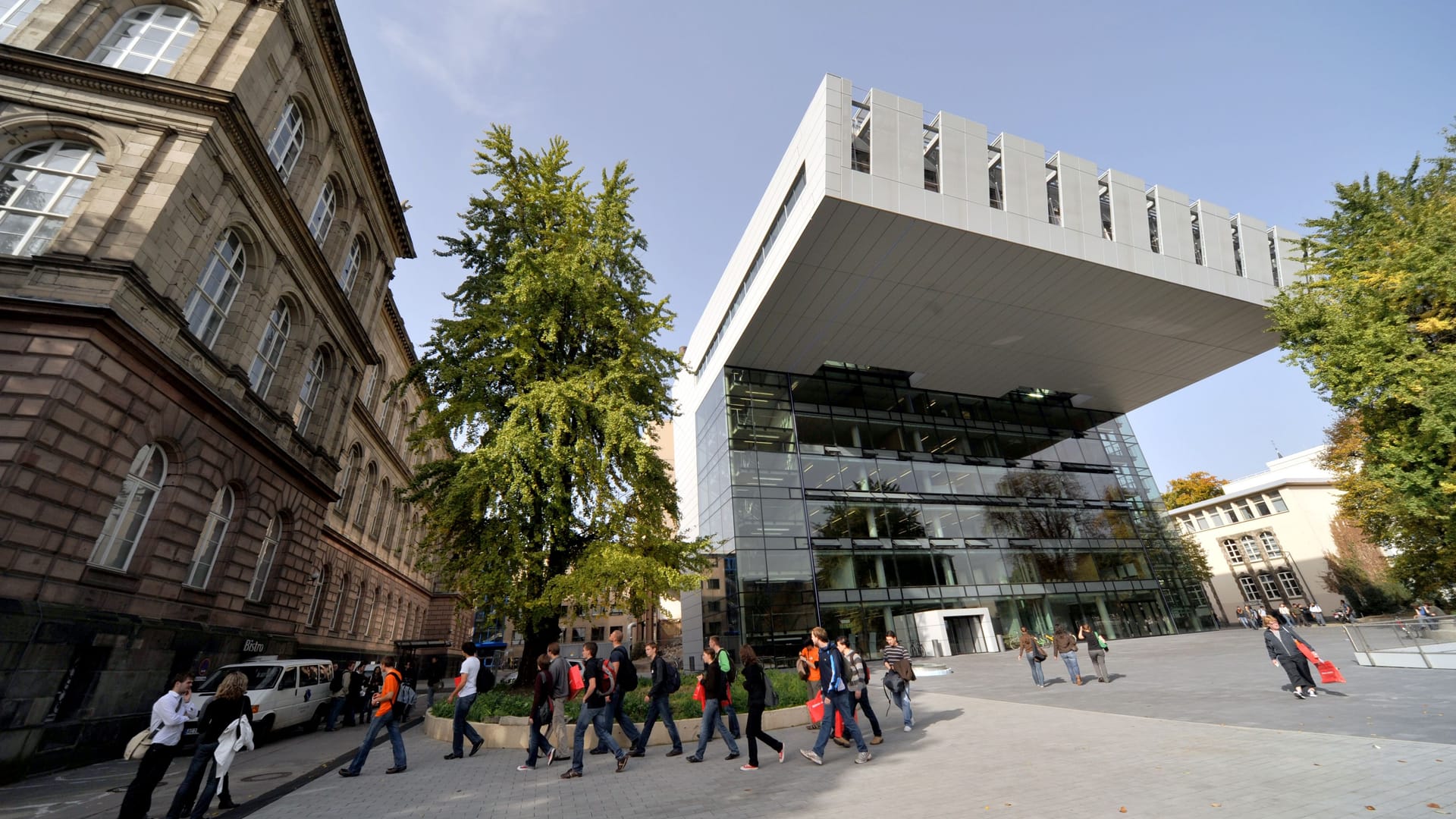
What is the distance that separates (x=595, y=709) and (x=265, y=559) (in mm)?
16211

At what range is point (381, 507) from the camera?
31734 millimetres

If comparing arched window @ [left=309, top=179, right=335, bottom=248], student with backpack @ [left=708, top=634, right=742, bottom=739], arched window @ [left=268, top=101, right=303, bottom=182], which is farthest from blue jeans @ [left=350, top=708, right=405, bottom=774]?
arched window @ [left=309, top=179, right=335, bottom=248]

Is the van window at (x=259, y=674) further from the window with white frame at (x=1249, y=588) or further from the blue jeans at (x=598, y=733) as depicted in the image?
the window with white frame at (x=1249, y=588)

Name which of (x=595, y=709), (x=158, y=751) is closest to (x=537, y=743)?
(x=595, y=709)

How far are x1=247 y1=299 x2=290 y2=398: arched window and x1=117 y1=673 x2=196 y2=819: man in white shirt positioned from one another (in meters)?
13.0

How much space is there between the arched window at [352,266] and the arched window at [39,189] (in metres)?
9.07

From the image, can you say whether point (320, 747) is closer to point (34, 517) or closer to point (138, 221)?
point (34, 517)

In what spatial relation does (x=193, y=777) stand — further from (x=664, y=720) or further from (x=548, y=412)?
(x=548, y=412)

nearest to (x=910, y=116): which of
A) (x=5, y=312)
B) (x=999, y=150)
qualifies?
(x=999, y=150)

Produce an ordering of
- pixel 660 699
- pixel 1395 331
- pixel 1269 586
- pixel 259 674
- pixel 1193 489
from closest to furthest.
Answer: pixel 660 699
pixel 259 674
pixel 1395 331
pixel 1269 586
pixel 1193 489

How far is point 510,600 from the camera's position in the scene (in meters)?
12.6

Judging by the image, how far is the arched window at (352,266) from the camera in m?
22.4

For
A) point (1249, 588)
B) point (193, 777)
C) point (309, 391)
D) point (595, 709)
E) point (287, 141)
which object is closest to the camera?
point (193, 777)

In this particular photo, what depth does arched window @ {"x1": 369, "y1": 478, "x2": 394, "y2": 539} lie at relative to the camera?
101 feet
